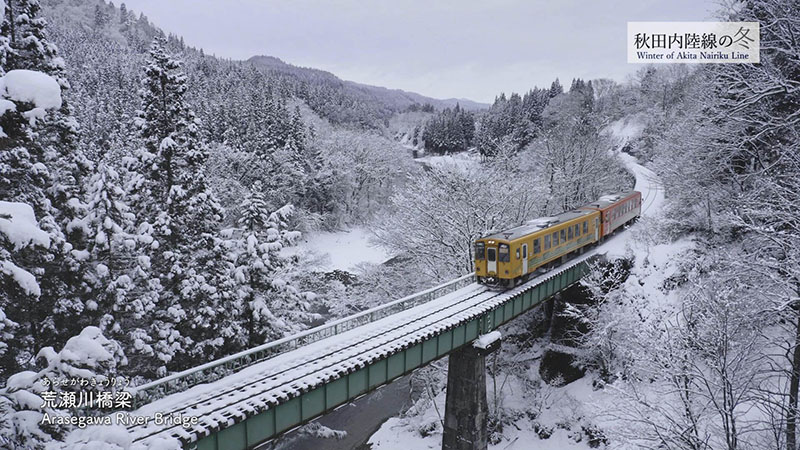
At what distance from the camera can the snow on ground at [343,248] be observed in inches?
1834

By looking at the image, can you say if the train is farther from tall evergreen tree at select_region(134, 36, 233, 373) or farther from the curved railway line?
A: tall evergreen tree at select_region(134, 36, 233, 373)

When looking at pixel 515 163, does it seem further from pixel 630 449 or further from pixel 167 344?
pixel 167 344

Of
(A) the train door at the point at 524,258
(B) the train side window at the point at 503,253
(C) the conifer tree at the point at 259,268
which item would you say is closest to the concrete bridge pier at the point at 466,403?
(B) the train side window at the point at 503,253

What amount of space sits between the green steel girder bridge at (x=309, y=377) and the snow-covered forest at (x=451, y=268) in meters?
2.00

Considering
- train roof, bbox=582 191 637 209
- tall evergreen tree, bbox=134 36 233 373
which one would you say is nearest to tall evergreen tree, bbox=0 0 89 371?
tall evergreen tree, bbox=134 36 233 373

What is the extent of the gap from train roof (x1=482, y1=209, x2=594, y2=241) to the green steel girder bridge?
262 cm

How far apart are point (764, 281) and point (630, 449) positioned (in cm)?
725

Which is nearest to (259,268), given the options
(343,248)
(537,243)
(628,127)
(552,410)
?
(537,243)

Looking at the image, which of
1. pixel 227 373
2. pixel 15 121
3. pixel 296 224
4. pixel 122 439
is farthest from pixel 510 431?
pixel 296 224

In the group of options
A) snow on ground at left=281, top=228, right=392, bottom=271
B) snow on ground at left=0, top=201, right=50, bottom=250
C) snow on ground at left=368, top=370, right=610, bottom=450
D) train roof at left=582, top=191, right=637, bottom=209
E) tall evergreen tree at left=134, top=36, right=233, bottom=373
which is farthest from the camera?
snow on ground at left=281, top=228, right=392, bottom=271

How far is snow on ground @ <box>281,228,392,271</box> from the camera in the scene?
4659cm

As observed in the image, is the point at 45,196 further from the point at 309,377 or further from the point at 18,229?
the point at 18,229

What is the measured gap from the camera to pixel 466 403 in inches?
771

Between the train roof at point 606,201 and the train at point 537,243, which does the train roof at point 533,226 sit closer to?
the train at point 537,243
